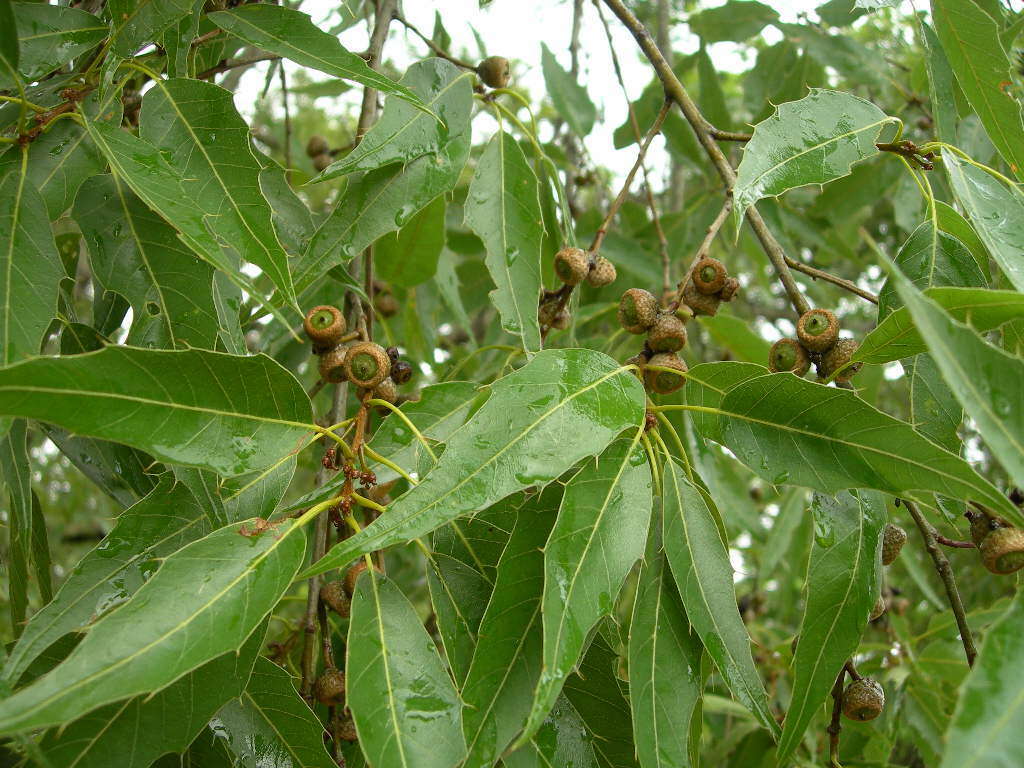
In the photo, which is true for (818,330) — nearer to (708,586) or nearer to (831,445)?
(831,445)

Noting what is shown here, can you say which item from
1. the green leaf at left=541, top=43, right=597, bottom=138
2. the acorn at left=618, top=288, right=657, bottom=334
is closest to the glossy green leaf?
the acorn at left=618, top=288, right=657, bottom=334

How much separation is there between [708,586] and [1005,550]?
38 centimetres

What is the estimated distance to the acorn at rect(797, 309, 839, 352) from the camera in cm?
117

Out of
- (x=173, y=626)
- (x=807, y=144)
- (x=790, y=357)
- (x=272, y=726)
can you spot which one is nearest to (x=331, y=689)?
(x=272, y=726)

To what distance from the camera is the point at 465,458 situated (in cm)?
89

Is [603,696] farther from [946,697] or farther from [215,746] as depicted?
[946,697]

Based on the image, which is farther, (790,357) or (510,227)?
(510,227)

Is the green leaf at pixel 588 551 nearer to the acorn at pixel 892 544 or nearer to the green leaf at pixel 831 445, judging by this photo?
the green leaf at pixel 831 445

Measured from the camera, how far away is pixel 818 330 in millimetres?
1171

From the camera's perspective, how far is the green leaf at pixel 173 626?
73 centimetres

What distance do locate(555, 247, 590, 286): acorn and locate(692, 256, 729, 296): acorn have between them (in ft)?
0.58

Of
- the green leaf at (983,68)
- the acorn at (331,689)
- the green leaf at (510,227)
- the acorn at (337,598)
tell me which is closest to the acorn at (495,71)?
the green leaf at (510,227)

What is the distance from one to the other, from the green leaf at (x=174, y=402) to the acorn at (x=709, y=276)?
0.63 m

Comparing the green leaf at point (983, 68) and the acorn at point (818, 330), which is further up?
the green leaf at point (983, 68)
